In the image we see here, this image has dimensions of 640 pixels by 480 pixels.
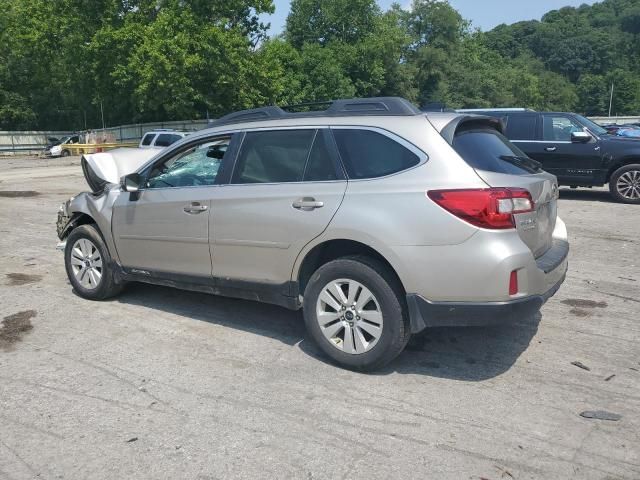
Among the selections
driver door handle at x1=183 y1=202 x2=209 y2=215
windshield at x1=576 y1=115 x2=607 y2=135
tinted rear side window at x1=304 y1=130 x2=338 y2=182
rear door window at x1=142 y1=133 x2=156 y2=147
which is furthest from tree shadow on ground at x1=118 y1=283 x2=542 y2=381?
rear door window at x1=142 y1=133 x2=156 y2=147

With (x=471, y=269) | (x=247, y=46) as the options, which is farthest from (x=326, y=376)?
(x=247, y=46)

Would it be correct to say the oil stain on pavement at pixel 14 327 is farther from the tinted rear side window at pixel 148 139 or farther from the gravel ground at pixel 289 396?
the tinted rear side window at pixel 148 139

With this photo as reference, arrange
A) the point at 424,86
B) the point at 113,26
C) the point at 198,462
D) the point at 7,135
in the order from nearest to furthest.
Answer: the point at 198,462, the point at 113,26, the point at 7,135, the point at 424,86

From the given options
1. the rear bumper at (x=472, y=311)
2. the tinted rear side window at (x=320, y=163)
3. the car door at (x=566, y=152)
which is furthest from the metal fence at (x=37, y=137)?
the rear bumper at (x=472, y=311)

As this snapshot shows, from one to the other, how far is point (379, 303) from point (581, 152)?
9941 millimetres

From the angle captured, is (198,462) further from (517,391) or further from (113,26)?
(113,26)

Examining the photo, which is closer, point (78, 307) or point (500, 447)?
point (500, 447)

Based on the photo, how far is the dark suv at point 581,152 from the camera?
479 inches

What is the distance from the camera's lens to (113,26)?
4172 centimetres

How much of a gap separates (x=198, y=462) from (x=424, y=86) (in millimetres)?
77990

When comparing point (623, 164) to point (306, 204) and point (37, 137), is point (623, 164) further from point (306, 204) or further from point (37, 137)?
point (37, 137)

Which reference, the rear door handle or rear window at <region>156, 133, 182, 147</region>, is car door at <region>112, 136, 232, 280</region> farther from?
rear window at <region>156, 133, 182, 147</region>

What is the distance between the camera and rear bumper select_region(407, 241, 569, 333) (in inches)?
149

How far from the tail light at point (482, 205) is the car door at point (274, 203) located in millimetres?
757
